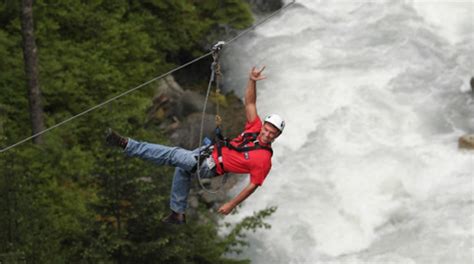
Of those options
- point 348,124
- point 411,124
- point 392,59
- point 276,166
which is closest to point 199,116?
point 276,166

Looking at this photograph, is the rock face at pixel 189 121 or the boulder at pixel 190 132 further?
the boulder at pixel 190 132

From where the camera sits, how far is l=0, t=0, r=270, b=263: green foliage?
1132 centimetres

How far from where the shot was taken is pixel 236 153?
7227mm

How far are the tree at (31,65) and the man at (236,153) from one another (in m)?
7.49

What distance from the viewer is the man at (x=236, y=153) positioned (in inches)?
280

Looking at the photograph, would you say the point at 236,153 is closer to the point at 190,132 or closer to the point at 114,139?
the point at 114,139

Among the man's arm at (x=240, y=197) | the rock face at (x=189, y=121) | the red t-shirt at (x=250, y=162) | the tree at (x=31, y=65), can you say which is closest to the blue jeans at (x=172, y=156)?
the red t-shirt at (x=250, y=162)

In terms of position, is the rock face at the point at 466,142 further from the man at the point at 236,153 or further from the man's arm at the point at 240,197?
the man's arm at the point at 240,197

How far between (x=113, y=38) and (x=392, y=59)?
8.50 metres

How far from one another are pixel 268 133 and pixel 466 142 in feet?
41.9

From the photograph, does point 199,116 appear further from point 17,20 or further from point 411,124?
point 411,124

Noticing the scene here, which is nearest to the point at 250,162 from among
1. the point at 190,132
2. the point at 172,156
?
the point at 172,156

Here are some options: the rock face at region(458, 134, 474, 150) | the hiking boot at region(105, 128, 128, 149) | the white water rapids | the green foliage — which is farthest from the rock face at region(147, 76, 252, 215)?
the hiking boot at region(105, 128, 128, 149)

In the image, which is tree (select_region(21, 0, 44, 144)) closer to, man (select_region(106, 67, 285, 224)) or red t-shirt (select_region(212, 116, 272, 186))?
man (select_region(106, 67, 285, 224))
